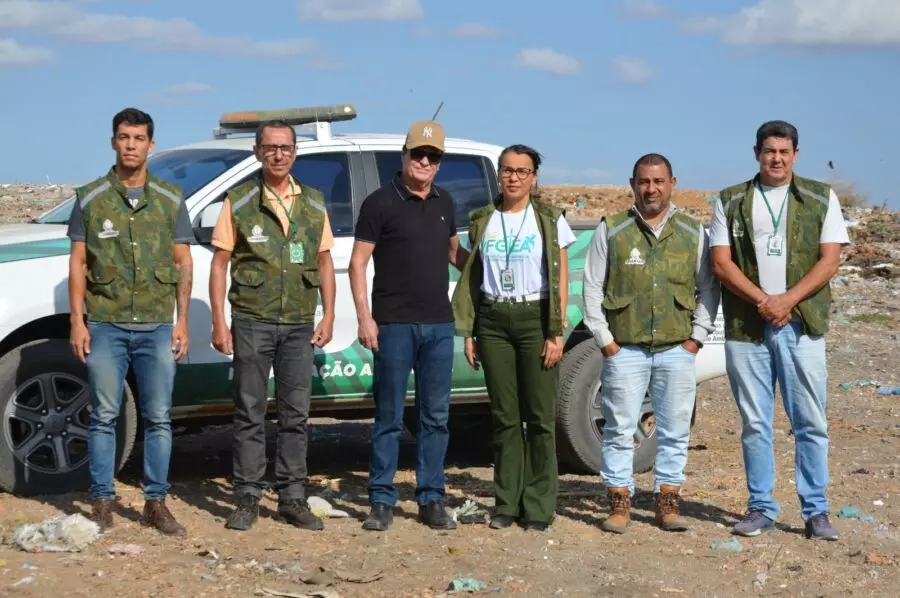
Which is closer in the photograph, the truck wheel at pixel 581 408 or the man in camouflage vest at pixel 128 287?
the man in camouflage vest at pixel 128 287

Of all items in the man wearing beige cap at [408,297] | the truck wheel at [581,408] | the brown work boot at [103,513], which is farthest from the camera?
the truck wheel at [581,408]

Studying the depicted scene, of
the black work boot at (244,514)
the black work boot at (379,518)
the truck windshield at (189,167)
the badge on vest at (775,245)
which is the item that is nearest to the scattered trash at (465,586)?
the black work boot at (379,518)

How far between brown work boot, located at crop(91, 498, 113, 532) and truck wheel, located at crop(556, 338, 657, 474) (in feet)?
9.22

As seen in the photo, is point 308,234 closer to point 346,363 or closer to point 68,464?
point 346,363

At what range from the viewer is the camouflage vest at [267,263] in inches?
250

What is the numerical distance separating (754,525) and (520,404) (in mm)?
1318

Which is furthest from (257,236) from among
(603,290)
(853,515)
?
(853,515)

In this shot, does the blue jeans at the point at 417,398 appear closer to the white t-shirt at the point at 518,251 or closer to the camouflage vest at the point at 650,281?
the white t-shirt at the point at 518,251

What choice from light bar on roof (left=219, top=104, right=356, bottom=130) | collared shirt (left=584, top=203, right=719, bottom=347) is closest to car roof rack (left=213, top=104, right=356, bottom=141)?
light bar on roof (left=219, top=104, right=356, bottom=130)

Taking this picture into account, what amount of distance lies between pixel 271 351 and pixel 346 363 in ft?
3.04

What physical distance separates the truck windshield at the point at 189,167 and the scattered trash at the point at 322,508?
70.6 inches

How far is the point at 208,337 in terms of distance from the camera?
7.03m

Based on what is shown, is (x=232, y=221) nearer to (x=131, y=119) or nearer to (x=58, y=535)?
(x=131, y=119)

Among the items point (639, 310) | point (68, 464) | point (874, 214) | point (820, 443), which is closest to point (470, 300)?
point (639, 310)
